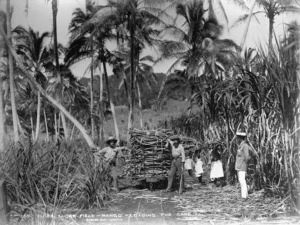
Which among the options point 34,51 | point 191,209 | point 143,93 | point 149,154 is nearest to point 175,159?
point 149,154

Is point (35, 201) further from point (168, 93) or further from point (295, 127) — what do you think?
point (168, 93)

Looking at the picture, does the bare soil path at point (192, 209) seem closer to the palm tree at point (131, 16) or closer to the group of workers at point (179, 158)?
the group of workers at point (179, 158)

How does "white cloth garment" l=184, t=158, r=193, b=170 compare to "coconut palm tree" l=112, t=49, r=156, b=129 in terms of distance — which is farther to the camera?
"coconut palm tree" l=112, t=49, r=156, b=129

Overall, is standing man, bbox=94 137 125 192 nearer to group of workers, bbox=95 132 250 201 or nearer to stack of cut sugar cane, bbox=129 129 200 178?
group of workers, bbox=95 132 250 201

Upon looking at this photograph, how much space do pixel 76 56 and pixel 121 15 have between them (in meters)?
3.43

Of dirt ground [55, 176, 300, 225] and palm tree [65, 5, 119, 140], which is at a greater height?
palm tree [65, 5, 119, 140]

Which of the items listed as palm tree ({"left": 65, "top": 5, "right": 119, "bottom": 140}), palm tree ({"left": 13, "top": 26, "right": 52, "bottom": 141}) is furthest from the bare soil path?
palm tree ({"left": 13, "top": 26, "right": 52, "bottom": 141})

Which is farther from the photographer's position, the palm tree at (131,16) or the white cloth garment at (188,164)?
the palm tree at (131,16)

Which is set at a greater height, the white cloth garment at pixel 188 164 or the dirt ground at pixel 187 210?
the white cloth garment at pixel 188 164

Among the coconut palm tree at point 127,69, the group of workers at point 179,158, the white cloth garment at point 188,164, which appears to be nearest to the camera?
the group of workers at point 179,158

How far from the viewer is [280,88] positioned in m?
6.88

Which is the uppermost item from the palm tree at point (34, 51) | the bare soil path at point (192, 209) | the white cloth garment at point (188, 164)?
the palm tree at point (34, 51)

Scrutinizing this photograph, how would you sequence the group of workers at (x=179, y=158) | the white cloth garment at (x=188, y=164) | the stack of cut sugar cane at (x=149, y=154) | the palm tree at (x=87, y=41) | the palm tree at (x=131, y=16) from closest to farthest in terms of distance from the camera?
the group of workers at (x=179, y=158), the stack of cut sugar cane at (x=149, y=154), the white cloth garment at (x=188, y=164), the palm tree at (x=131, y=16), the palm tree at (x=87, y=41)

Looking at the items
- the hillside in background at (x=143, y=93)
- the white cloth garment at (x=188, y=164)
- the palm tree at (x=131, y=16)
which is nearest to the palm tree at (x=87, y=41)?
the palm tree at (x=131, y=16)
